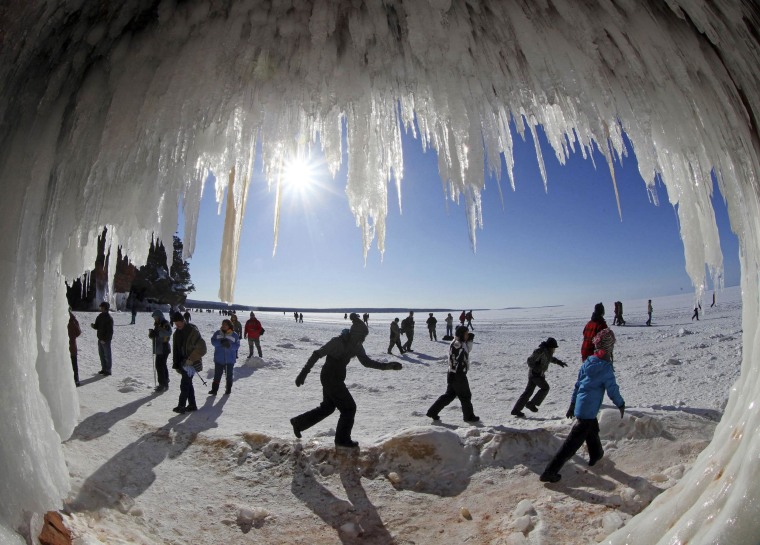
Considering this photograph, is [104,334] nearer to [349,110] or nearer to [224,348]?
[224,348]

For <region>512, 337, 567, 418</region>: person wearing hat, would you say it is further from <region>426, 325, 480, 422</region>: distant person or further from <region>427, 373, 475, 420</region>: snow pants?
<region>427, 373, 475, 420</region>: snow pants

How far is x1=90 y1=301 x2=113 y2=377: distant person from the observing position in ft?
30.8

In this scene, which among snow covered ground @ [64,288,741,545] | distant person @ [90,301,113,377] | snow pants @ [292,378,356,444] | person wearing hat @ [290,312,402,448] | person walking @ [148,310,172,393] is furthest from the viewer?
distant person @ [90,301,113,377]

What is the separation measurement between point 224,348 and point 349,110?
23.0 feet

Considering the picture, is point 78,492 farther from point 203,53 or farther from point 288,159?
point 203,53

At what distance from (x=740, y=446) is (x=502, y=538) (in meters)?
2.31

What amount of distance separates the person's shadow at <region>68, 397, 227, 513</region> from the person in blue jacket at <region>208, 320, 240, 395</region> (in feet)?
5.66

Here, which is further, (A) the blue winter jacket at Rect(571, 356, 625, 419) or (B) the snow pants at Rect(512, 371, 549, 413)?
(B) the snow pants at Rect(512, 371, 549, 413)

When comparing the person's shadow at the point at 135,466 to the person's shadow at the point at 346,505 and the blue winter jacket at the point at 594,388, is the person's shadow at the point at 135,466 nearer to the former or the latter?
the person's shadow at the point at 346,505

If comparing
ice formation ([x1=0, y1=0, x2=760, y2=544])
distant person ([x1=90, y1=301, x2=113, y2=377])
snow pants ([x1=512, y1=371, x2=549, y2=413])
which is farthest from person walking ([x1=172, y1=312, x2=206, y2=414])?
snow pants ([x1=512, y1=371, x2=549, y2=413])

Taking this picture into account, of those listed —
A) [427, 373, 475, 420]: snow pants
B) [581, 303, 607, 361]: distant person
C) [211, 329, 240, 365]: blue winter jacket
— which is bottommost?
[427, 373, 475, 420]: snow pants

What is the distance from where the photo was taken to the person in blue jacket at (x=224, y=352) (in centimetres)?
840

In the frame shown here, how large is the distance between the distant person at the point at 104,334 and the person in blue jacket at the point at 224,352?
2939mm

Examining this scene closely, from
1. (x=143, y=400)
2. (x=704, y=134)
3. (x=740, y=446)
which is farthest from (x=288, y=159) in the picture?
(x=143, y=400)
